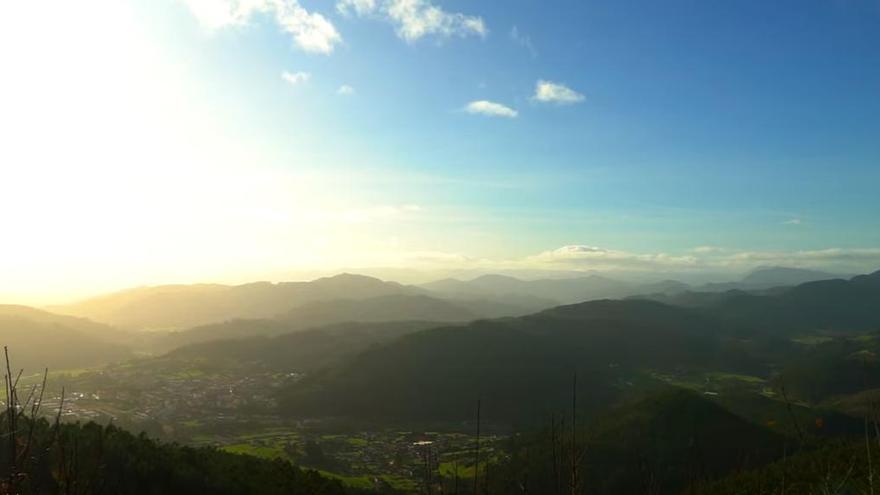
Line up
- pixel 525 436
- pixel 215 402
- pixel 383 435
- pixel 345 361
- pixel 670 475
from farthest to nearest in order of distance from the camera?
1. pixel 345 361
2. pixel 215 402
3. pixel 383 435
4. pixel 525 436
5. pixel 670 475

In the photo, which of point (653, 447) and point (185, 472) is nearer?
point (185, 472)

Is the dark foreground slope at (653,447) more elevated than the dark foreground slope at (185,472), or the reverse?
the dark foreground slope at (185,472)

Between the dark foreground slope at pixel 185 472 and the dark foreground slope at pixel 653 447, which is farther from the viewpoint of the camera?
the dark foreground slope at pixel 653 447

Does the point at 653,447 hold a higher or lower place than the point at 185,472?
lower

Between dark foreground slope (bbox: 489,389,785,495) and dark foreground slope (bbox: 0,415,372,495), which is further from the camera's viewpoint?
dark foreground slope (bbox: 489,389,785,495)

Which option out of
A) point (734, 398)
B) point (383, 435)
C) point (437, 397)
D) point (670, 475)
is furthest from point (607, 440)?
point (437, 397)

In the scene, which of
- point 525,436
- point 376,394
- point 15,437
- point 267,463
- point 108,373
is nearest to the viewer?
point 15,437

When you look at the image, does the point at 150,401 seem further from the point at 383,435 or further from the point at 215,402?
the point at 383,435

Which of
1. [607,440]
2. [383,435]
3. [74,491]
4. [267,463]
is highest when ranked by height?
[74,491]

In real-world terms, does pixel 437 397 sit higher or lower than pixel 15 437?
lower

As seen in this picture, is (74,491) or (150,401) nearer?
(74,491)

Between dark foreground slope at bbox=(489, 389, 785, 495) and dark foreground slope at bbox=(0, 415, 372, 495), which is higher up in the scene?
dark foreground slope at bbox=(0, 415, 372, 495)
